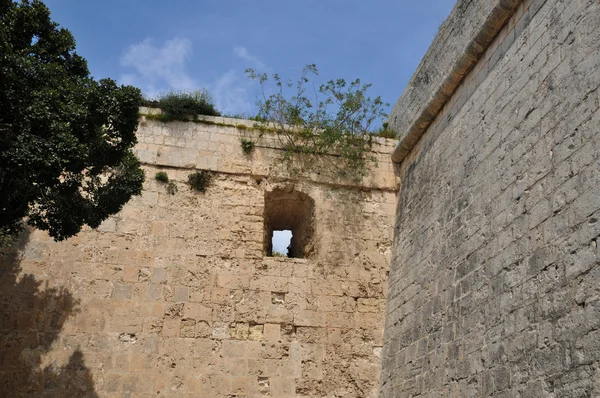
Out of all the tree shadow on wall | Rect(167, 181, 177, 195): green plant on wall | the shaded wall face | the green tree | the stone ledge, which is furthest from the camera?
Rect(167, 181, 177, 195): green plant on wall

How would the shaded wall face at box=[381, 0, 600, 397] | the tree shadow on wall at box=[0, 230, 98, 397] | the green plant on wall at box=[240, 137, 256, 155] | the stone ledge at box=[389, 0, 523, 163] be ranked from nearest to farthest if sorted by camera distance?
the shaded wall face at box=[381, 0, 600, 397] → the stone ledge at box=[389, 0, 523, 163] → the tree shadow on wall at box=[0, 230, 98, 397] → the green plant on wall at box=[240, 137, 256, 155]

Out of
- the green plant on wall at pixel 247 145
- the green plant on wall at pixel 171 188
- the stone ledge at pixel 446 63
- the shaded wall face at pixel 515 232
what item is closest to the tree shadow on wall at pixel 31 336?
the green plant on wall at pixel 171 188

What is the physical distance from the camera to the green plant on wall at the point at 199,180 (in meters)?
8.56

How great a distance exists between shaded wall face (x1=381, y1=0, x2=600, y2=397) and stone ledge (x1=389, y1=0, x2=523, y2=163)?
16cm

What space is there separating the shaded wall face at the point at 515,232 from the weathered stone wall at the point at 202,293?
92 cm

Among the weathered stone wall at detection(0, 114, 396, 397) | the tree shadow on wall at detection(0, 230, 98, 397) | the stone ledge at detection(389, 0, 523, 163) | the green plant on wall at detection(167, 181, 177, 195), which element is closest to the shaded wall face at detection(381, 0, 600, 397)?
the stone ledge at detection(389, 0, 523, 163)

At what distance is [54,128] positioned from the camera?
18.2ft

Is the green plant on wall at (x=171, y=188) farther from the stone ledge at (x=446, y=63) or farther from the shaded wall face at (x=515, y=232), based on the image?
the shaded wall face at (x=515, y=232)

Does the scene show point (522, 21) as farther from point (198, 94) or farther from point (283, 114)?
point (198, 94)

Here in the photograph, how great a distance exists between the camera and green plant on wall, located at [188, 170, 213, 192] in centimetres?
856

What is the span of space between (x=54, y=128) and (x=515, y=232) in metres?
4.09

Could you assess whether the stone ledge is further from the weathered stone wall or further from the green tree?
the green tree

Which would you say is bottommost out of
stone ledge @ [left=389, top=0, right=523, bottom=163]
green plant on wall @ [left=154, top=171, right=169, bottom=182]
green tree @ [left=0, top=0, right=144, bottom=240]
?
green tree @ [left=0, top=0, right=144, bottom=240]

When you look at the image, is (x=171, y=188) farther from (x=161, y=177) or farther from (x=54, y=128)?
(x=54, y=128)
